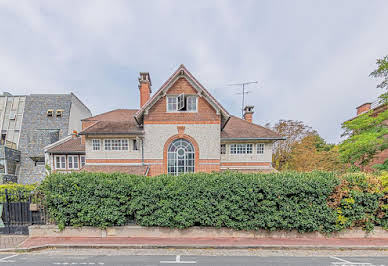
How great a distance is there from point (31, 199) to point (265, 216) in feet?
36.2

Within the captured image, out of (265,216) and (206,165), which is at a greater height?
(206,165)

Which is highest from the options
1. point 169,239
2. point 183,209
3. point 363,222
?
point 183,209

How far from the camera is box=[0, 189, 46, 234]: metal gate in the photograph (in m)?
7.38

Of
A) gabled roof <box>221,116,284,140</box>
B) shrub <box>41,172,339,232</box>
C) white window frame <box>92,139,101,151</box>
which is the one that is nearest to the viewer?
shrub <box>41,172,339,232</box>

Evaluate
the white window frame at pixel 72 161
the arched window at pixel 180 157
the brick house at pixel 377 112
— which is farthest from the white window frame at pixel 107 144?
the brick house at pixel 377 112

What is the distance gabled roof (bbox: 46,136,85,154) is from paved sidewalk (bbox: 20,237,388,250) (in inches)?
409

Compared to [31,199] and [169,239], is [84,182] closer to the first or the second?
[31,199]

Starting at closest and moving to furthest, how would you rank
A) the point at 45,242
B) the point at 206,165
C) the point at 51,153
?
1. the point at 45,242
2. the point at 206,165
3. the point at 51,153

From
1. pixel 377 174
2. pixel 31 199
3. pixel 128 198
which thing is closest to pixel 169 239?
pixel 128 198

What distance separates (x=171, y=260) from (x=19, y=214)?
7.77m

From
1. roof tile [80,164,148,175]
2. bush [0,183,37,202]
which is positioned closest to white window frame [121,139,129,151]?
roof tile [80,164,148,175]

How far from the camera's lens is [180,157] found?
1220cm

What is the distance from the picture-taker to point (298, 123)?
2192cm

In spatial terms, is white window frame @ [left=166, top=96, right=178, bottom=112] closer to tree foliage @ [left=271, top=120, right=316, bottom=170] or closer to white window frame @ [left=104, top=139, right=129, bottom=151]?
white window frame @ [left=104, top=139, right=129, bottom=151]
